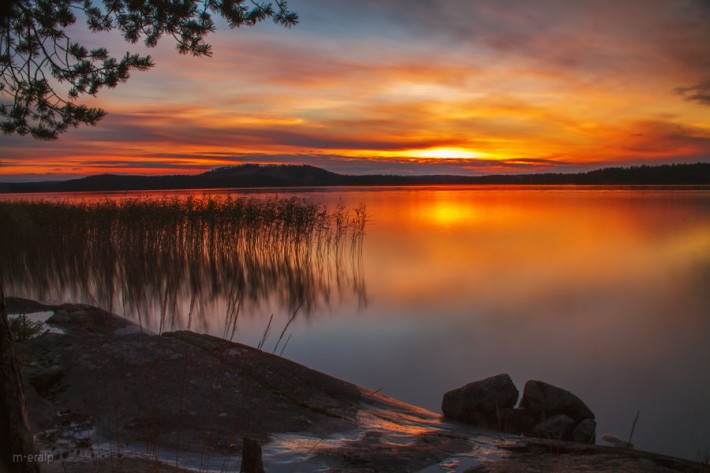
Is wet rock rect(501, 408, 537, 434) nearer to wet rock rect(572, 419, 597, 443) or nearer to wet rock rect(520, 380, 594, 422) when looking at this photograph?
wet rock rect(520, 380, 594, 422)

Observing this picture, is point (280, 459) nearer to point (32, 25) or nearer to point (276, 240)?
point (32, 25)

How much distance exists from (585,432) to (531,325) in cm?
537

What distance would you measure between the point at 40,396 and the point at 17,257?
50.1ft

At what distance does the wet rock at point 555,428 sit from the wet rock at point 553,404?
190 millimetres

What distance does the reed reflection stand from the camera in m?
14.5

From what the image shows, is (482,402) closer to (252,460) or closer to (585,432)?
(585,432)

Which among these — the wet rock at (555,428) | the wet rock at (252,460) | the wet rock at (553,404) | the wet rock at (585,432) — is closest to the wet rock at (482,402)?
the wet rock at (553,404)

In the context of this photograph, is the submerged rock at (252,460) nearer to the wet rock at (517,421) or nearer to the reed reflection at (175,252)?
the wet rock at (517,421)

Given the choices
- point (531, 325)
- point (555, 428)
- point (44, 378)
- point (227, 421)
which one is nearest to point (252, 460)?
point (227, 421)

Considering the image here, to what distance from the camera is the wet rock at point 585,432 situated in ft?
18.1

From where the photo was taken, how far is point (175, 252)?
1723cm

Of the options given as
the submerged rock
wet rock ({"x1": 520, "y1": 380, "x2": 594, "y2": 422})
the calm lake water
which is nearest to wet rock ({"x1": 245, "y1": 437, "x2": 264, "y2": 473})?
the submerged rock

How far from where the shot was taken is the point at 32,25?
17.0 feet

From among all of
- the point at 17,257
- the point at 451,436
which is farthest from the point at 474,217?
the point at 451,436
